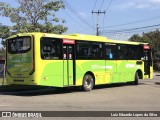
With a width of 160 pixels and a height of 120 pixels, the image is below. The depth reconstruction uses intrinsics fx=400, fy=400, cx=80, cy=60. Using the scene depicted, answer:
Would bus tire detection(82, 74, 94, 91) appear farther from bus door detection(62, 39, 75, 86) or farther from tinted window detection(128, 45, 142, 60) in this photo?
tinted window detection(128, 45, 142, 60)

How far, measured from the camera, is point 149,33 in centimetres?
9181

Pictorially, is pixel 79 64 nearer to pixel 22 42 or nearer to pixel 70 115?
pixel 22 42

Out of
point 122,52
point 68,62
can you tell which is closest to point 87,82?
point 68,62

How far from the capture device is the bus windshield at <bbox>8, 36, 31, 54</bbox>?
1917 cm

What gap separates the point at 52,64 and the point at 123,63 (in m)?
7.41

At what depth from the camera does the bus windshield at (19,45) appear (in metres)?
19.2

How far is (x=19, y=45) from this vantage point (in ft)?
64.6

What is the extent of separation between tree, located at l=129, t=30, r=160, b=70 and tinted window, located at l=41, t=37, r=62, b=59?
5847cm

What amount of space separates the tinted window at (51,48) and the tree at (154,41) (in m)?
58.5

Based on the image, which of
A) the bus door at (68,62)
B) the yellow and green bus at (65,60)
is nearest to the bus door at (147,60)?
the yellow and green bus at (65,60)

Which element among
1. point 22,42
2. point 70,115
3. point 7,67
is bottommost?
point 70,115

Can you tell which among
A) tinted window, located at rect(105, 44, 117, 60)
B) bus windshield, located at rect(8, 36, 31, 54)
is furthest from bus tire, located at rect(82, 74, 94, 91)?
bus windshield, located at rect(8, 36, 31, 54)

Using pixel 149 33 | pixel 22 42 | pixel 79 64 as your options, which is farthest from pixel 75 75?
pixel 149 33

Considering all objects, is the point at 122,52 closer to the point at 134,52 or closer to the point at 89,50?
the point at 134,52
